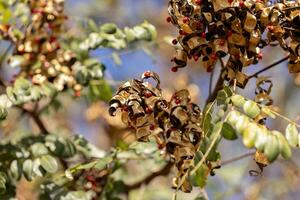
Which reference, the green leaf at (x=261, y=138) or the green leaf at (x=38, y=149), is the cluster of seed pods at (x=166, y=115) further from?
the green leaf at (x=38, y=149)

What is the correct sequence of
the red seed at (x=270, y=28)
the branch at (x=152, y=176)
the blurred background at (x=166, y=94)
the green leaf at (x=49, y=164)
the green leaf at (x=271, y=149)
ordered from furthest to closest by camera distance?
the blurred background at (x=166, y=94) → the branch at (x=152, y=176) → the green leaf at (x=49, y=164) → the red seed at (x=270, y=28) → the green leaf at (x=271, y=149)

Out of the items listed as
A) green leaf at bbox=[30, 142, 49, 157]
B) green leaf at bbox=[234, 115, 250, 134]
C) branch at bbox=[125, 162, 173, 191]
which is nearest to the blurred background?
branch at bbox=[125, 162, 173, 191]

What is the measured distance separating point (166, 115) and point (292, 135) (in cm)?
31

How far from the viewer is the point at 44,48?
212 centimetres

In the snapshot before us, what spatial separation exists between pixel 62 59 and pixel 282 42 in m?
0.83

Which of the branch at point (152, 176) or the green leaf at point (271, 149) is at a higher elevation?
the green leaf at point (271, 149)

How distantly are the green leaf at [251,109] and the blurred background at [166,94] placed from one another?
686 mm

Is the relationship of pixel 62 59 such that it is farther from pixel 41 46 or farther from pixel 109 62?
pixel 109 62

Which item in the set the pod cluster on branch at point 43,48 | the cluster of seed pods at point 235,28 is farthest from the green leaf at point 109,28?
the cluster of seed pods at point 235,28

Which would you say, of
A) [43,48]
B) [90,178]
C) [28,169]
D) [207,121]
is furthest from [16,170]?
[207,121]

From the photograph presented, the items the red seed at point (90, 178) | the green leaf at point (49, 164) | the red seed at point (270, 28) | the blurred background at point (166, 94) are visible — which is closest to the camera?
the red seed at point (270, 28)

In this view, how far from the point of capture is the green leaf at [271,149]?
128cm

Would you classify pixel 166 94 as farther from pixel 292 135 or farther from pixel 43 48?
pixel 292 135

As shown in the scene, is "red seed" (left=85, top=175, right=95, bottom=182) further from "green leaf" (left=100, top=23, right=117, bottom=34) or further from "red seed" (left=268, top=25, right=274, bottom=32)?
"red seed" (left=268, top=25, right=274, bottom=32)
